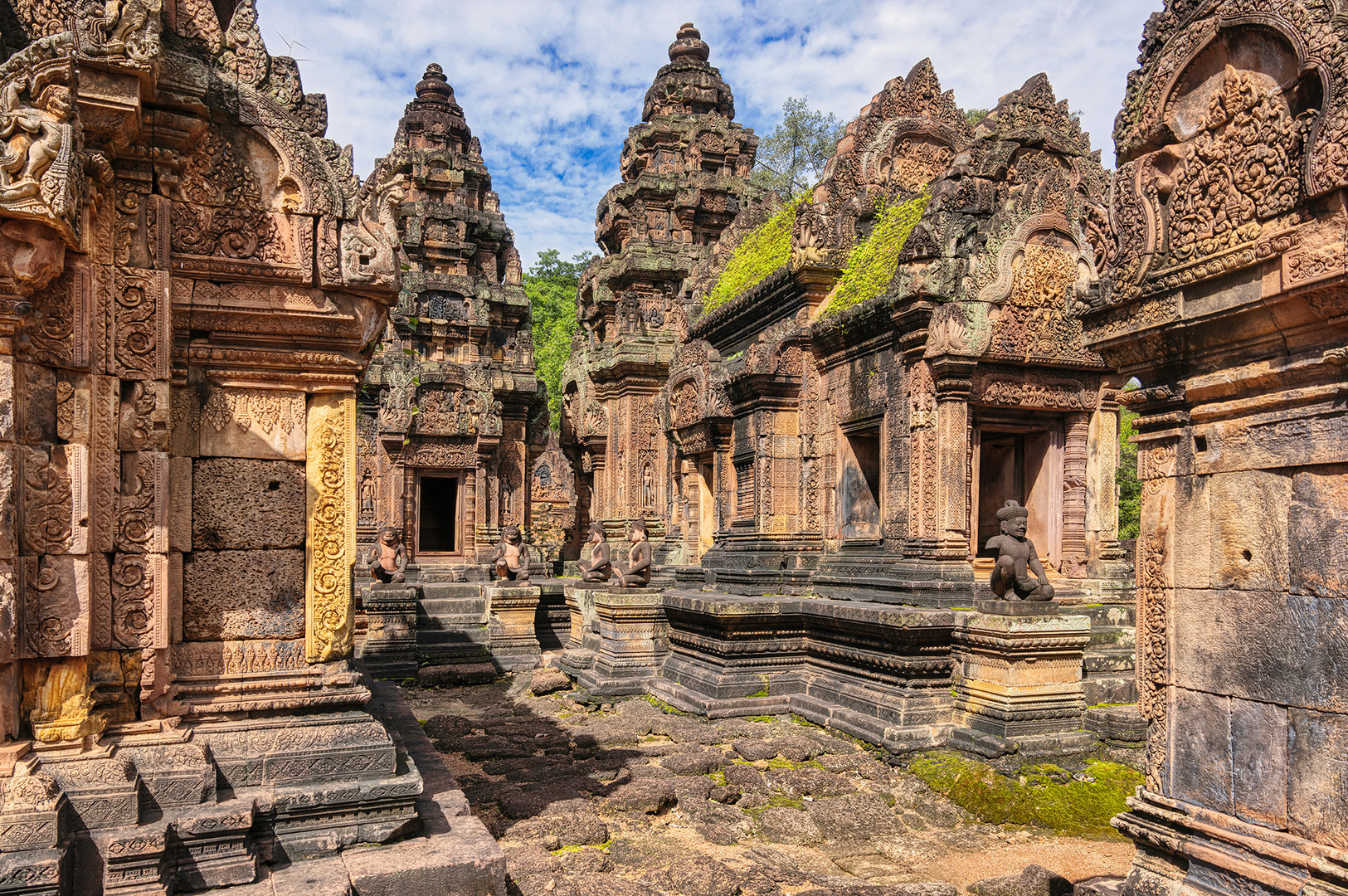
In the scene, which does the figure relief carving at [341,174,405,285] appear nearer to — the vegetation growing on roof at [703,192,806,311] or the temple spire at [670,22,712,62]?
the vegetation growing on roof at [703,192,806,311]

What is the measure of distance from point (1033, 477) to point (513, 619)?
7844mm

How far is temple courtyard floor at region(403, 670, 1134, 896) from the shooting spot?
16.4 ft

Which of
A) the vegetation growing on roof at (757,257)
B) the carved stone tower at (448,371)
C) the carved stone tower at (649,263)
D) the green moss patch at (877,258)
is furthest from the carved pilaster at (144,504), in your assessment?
the carved stone tower at (649,263)

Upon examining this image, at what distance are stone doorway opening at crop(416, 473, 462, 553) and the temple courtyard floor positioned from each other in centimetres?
1023

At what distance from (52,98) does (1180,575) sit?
16.0ft

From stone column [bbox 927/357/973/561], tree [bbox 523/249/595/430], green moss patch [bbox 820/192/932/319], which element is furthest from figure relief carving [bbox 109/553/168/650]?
tree [bbox 523/249/595/430]

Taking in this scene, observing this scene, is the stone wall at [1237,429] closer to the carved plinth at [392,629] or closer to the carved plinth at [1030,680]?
the carved plinth at [1030,680]

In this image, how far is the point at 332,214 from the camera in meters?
4.18

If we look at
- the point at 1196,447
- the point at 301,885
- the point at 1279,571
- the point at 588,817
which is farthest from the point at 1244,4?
the point at 588,817

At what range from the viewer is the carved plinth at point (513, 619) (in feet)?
43.6

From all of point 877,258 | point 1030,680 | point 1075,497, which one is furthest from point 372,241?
point 1075,497

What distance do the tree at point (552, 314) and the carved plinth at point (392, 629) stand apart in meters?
19.2

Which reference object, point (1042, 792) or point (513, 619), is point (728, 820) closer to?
point (1042, 792)

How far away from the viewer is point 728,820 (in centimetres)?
606
